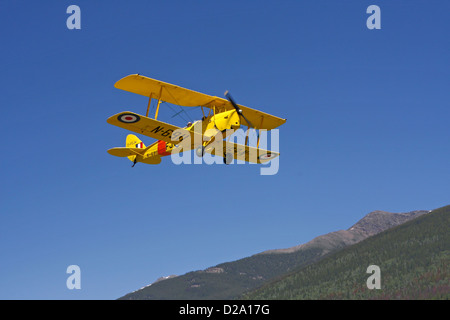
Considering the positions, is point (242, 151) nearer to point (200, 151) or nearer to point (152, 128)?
point (200, 151)

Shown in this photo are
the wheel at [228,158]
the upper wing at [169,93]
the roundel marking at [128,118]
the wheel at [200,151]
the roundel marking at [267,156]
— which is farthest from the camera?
the roundel marking at [267,156]

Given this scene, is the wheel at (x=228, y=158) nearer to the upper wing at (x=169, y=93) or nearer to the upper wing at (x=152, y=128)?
the upper wing at (x=169, y=93)

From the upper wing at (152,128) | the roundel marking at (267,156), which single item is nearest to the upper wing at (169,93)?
the upper wing at (152,128)

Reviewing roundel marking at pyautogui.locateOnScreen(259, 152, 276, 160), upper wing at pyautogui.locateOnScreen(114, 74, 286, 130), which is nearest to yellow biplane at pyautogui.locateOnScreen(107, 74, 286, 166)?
upper wing at pyautogui.locateOnScreen(114, 74, 286, 130)

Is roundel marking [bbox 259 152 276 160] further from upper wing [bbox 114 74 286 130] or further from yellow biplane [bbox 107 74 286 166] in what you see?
upper wing [bbox 114 74 286 130]
